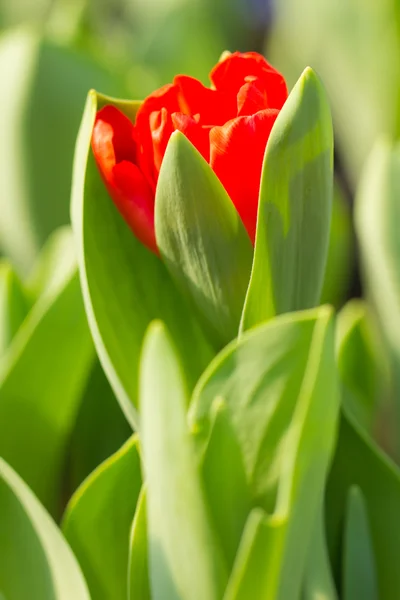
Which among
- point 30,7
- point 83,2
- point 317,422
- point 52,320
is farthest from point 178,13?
point 317,422

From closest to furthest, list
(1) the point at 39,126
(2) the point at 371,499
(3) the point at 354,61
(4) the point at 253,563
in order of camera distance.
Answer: (4) the point at 253,563 < (2) the point at 371,499 < (1) the point at 39,126 < (3) the point at 354,61

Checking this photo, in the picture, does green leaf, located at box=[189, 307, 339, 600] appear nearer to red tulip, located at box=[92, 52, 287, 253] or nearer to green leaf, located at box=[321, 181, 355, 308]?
red tulip, located at box=[92, 52, 287, 253]

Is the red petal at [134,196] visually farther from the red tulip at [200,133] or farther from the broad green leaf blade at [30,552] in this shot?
the broad green leaf blade at [30,552]

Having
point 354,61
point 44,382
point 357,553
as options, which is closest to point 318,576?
point 357,553

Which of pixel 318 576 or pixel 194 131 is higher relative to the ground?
pixel 194 131

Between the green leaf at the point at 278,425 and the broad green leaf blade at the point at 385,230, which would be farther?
the broad green leaf blade at the point at 385,230

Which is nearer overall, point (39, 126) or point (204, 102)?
point (204, 102)

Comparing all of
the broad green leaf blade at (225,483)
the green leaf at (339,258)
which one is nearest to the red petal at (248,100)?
the broad green leaf blade at (225,483)

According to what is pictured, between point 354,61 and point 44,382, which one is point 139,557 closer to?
point 44,382
